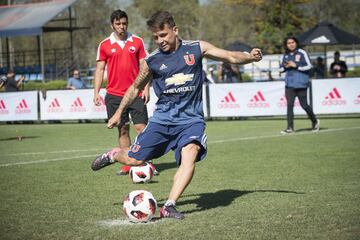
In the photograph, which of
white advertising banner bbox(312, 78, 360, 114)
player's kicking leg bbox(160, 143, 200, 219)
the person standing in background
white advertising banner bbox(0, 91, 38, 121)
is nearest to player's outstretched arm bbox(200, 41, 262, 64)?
player's kicking leg bbox(160, 143, 200, 219)

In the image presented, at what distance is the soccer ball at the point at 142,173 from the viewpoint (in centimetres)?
938

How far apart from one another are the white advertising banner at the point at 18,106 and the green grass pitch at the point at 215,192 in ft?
32.8

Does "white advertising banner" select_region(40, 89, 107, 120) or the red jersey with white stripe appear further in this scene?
"white advertising banner" select_region(40, 89, 107, 120)

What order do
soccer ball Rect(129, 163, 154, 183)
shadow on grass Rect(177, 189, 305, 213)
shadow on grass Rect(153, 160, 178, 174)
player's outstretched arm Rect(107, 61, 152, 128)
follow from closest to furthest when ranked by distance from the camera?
player's outstretched arm Rect(107, 61, 152, 128)
shadow on grass Rect(177, 189, 305, 213)
soccer ball Rect(129, 163, 154, 183)
shadow on grass Rect(153, 160, 178, 174)

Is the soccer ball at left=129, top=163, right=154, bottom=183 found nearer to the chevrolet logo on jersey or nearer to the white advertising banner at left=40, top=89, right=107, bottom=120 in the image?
the chevrolet logo on jersey

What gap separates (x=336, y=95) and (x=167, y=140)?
1463 cm

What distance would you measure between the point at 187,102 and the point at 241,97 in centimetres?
1514

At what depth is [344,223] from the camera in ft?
21.0

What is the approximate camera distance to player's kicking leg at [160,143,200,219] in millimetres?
6953

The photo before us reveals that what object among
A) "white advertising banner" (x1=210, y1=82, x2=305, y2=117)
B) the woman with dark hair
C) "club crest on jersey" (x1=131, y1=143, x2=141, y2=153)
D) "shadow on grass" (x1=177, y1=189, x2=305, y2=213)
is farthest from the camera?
"white advertising banner" (x1=210, y1=82, x2=305, y2=117)

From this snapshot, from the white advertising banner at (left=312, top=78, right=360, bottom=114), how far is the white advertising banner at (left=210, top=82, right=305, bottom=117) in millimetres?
684

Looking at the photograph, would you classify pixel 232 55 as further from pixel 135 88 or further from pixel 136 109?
pixel 136 109

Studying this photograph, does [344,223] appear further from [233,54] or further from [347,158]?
[347,158]

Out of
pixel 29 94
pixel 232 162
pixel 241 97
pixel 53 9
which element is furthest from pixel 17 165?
pixel 53 9
